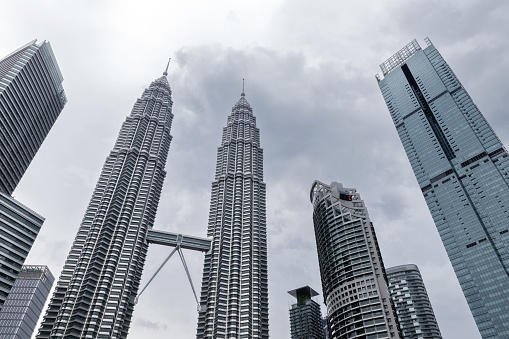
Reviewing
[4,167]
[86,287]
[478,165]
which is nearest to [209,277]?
[86,287]

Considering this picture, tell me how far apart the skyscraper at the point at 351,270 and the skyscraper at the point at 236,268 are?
2802 cm

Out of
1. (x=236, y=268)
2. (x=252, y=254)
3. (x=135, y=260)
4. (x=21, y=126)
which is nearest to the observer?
(x=21, y=126)

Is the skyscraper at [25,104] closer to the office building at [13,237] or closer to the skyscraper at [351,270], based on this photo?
the office building at [13,237]

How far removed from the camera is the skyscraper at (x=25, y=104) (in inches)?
5423

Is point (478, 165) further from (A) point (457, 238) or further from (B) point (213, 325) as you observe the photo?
(B) point (213, 325)

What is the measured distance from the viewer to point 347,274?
142250 mm

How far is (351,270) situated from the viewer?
141625mm

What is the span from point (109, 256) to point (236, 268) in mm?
53861

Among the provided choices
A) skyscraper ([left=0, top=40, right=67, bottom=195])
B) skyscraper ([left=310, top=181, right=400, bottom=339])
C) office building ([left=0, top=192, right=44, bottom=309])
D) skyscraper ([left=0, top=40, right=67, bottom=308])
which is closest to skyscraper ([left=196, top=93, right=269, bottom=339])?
skyscraper ([left=310, top=181, right=400, bottom=339])

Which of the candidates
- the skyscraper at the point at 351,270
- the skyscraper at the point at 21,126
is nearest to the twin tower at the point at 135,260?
the skyscraper at the point at 351,270

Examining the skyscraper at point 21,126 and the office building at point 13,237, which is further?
the skyscraper at point 21,126

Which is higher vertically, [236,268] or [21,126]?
[21,126]

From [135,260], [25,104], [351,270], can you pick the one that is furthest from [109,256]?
[351,270]

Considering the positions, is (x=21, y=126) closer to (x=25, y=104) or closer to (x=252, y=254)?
(x=25, y=104)
